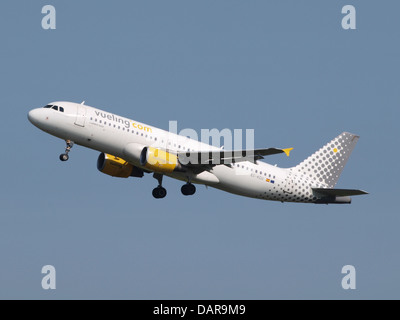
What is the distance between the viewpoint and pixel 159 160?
202 feet

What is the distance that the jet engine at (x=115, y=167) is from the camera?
66.4m

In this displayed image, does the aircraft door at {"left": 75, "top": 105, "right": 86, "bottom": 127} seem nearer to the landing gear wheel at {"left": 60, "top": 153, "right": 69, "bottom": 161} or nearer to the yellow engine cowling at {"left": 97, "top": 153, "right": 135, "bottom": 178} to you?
the landing gear wheel at {"left": 60, "top": 153, "right": 69, "bottom": 161}

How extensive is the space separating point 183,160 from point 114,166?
6400 mm

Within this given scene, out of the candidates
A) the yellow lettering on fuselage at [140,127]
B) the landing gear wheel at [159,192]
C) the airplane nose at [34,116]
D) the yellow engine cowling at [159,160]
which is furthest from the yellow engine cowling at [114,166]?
the airplane nose at [34,116]

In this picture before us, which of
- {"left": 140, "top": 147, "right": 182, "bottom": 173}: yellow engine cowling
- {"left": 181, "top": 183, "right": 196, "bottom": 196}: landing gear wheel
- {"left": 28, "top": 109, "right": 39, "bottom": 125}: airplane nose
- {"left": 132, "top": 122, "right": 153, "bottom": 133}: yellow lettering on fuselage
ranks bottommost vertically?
{"left": 181, "top": 183, "right": 196, "bottom": 196}: landing gear wheel

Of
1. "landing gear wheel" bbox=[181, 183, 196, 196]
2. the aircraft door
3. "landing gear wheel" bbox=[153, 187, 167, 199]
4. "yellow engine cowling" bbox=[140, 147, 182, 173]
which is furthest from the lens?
"landing gear wheel" bbox=[153, 187, 167, 199]

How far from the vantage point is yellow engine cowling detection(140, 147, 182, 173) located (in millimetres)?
61156

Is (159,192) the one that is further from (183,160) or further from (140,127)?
(140,127)

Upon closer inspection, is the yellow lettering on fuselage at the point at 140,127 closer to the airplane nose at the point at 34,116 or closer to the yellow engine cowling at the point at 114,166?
the yellow engine cowling at the point at 114,166

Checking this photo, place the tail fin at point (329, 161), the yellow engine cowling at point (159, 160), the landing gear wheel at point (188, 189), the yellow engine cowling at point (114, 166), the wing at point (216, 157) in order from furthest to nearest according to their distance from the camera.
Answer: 1. the tail fin at point (329, 161)
2. the yellow engine cowling at point (114, 166)
3. the landing gear wheel at point (188, 189)
4. the yellow engine cowling at point (159, 160)
5. the wing at point (216, 157)

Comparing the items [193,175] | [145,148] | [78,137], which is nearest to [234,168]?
[193,175]

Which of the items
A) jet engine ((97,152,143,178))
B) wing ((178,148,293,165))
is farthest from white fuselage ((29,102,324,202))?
jet engine ((97,152,143,178))

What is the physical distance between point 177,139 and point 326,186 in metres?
14.3

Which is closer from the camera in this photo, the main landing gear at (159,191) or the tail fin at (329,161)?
the main landing gear at (159,191)
